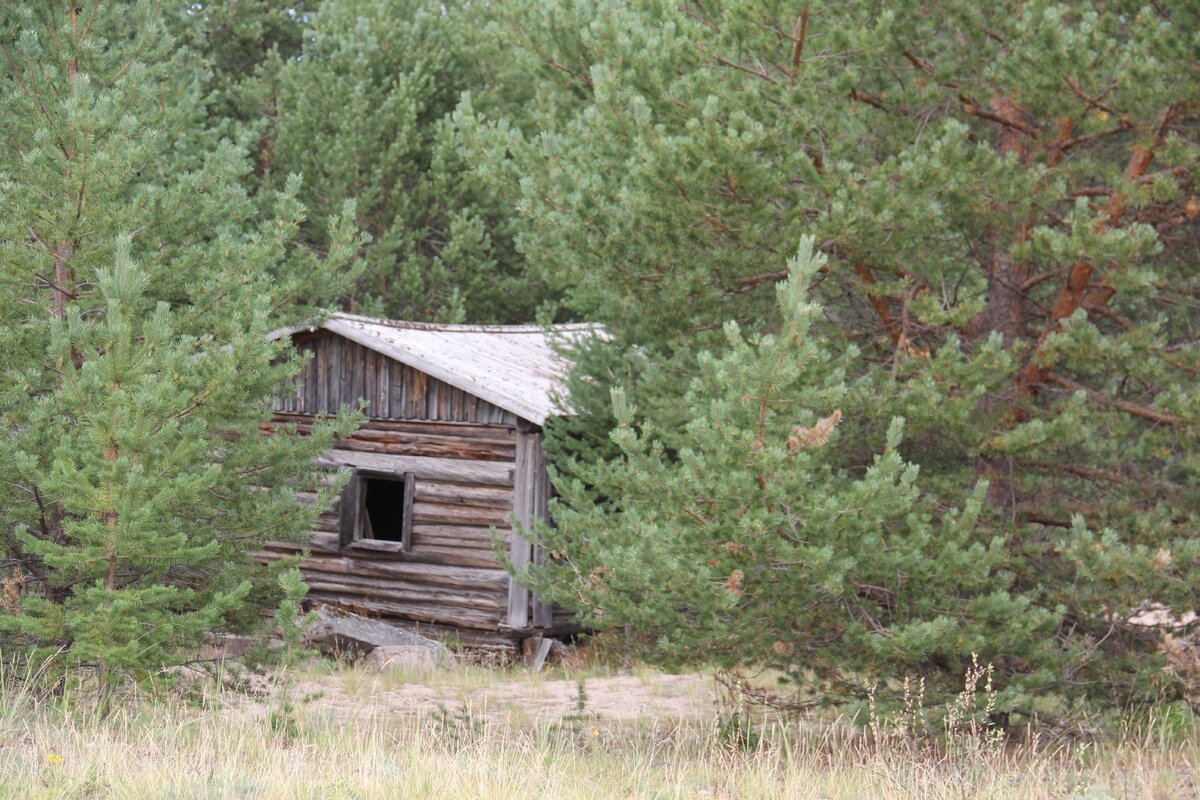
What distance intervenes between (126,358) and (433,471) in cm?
813

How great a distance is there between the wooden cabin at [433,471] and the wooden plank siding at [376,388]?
0.01 m

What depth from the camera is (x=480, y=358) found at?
15461 millimetres

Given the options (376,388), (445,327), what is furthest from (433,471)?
(445,327)

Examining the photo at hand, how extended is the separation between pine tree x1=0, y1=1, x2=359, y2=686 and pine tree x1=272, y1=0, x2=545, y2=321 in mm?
14391

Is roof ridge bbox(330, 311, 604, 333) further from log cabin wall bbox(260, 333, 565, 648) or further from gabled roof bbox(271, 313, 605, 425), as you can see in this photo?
log cabin wall bbox(260, 333, 565, 648)

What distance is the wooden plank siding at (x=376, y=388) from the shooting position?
14.7 m

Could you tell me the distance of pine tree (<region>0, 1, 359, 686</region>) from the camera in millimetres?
7012

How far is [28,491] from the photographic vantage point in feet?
26.0

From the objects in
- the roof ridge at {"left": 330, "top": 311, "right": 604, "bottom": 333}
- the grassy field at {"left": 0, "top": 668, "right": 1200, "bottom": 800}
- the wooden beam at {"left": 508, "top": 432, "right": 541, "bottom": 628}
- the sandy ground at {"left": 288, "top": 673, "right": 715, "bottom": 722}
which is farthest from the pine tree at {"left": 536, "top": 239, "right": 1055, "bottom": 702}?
the roof ridge at {"left": 330, "top": 311, "right": 604, "bottom": 333}

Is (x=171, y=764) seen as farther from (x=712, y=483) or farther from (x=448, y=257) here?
(x=448, y=257)

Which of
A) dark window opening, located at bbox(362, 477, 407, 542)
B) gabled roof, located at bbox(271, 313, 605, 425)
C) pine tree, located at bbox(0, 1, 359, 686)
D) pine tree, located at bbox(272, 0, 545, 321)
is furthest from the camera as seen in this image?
pine tree, located at bbox(272, 0, 545, 321)

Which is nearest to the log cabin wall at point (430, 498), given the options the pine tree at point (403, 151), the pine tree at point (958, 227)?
the pine tree at point (958, 227)

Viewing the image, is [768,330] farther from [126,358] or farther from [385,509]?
[385,509]

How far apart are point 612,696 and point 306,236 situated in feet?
52.4
